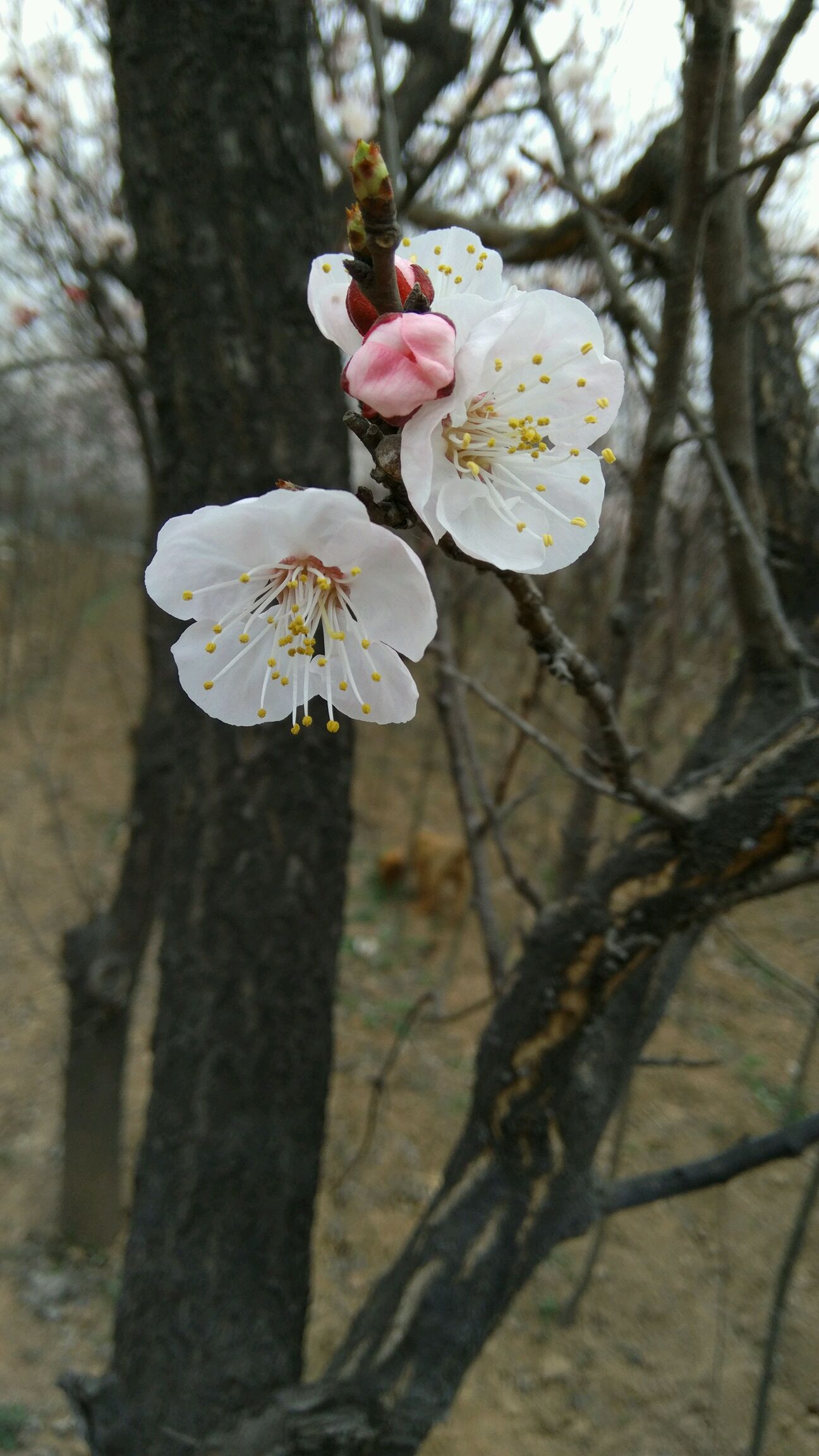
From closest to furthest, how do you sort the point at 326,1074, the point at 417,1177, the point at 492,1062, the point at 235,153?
the point at 492,1062
the point at 235,153
the point at 326,1074
the point at 417,1177

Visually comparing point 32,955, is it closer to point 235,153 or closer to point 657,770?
point 657,770

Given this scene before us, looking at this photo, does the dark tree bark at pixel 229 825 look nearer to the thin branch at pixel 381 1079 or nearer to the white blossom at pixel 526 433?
the thin branch at pixel 381 1079

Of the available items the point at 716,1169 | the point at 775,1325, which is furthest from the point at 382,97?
the point at 775,1325

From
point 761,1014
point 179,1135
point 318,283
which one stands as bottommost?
point 761,1014

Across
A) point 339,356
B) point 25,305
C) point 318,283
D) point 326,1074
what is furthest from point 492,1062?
point 25,305

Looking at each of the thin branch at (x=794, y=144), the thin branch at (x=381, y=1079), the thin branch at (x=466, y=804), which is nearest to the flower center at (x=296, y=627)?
the thin branch at (x=794, y=144)

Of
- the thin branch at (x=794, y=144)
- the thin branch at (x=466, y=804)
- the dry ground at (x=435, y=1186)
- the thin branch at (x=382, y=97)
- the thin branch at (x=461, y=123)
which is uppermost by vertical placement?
the thin branch at (x=461, y=123)

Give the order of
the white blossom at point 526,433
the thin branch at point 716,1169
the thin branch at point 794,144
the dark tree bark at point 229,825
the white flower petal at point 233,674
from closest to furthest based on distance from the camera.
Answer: the white blossom at point 526,433 < the white flower petal at point 233,674 < the thin branch at point 794,144 < the thin branch at point 716,1169 < the dark tree bark at point 229,825
